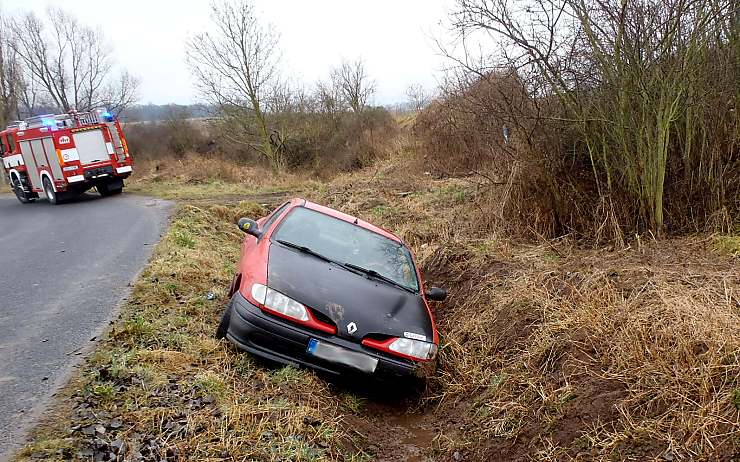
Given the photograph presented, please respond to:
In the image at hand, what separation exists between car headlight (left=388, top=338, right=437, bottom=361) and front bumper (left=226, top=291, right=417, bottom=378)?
11 cm

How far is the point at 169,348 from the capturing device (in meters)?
4.29

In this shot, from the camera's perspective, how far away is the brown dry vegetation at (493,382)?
3070mm

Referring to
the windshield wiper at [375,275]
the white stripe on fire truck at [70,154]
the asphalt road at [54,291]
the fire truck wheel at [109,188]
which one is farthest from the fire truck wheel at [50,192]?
the windshield wiper at [375,275]

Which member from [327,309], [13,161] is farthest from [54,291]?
[13,161]

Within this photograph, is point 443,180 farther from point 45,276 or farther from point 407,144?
point 45,276

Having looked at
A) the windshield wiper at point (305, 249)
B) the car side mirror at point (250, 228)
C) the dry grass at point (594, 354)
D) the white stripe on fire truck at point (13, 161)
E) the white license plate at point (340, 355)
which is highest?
the white stripe on fire truck at point (13, 161)

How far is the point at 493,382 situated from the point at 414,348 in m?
0.74

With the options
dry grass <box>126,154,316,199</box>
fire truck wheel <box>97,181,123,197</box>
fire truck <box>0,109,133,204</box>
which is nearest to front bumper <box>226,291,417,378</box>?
dry grass <box>126,154,316,199</box>

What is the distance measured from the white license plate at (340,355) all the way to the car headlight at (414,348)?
240 millimetres

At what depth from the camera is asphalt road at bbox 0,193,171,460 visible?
3.62 m

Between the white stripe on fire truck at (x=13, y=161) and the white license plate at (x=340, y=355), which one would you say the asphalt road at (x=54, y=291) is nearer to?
the white license plate at (x=340, y=355)

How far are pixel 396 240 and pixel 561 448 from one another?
3.14 metres

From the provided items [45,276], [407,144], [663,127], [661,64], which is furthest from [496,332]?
[407,144]

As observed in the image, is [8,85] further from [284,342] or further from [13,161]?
[284,342]
